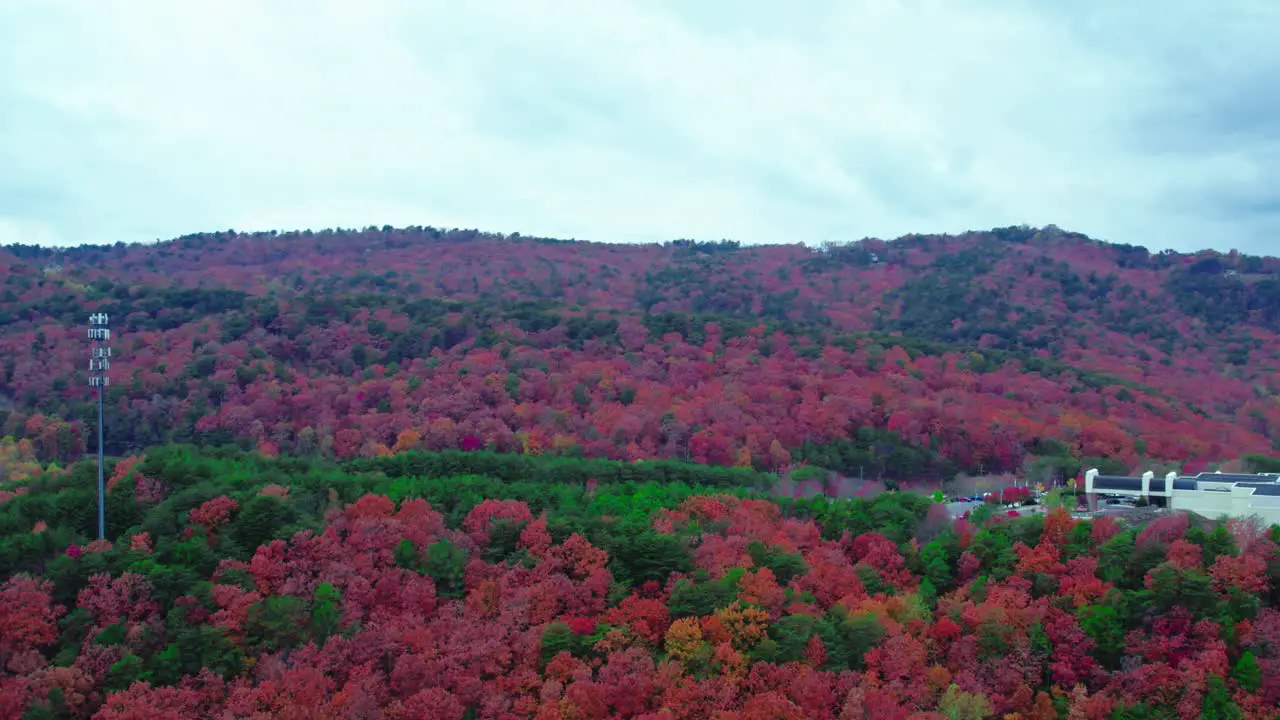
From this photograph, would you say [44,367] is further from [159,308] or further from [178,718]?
[178,718]

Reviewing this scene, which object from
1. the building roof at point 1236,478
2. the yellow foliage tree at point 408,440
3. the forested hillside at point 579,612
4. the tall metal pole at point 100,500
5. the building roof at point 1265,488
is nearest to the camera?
the forested hillside at point 579,612

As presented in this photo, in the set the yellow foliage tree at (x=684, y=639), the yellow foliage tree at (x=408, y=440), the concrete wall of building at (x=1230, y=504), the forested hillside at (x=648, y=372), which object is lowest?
the yellow foliage tree at (x=684, y=639)

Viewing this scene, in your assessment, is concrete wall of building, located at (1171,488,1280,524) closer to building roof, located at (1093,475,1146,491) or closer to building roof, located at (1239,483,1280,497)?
building roof, located at (1239,483,1280,497)

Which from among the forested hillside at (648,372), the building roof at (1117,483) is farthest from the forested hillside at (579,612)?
the forested hillside at (648,372)

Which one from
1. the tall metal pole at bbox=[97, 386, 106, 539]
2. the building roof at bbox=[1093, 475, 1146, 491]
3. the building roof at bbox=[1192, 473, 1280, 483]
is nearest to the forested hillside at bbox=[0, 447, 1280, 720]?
the tall metal pole at bbox=[97, 386, 106, 539]

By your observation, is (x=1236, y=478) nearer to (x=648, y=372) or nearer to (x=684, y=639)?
(x=684, y=639)

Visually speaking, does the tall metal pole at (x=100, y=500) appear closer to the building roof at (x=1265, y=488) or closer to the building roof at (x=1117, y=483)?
the building roof at (x=1117, y=483)

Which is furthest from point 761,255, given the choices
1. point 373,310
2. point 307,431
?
point 307,431

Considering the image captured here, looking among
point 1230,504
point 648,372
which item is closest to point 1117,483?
point 1230,504
